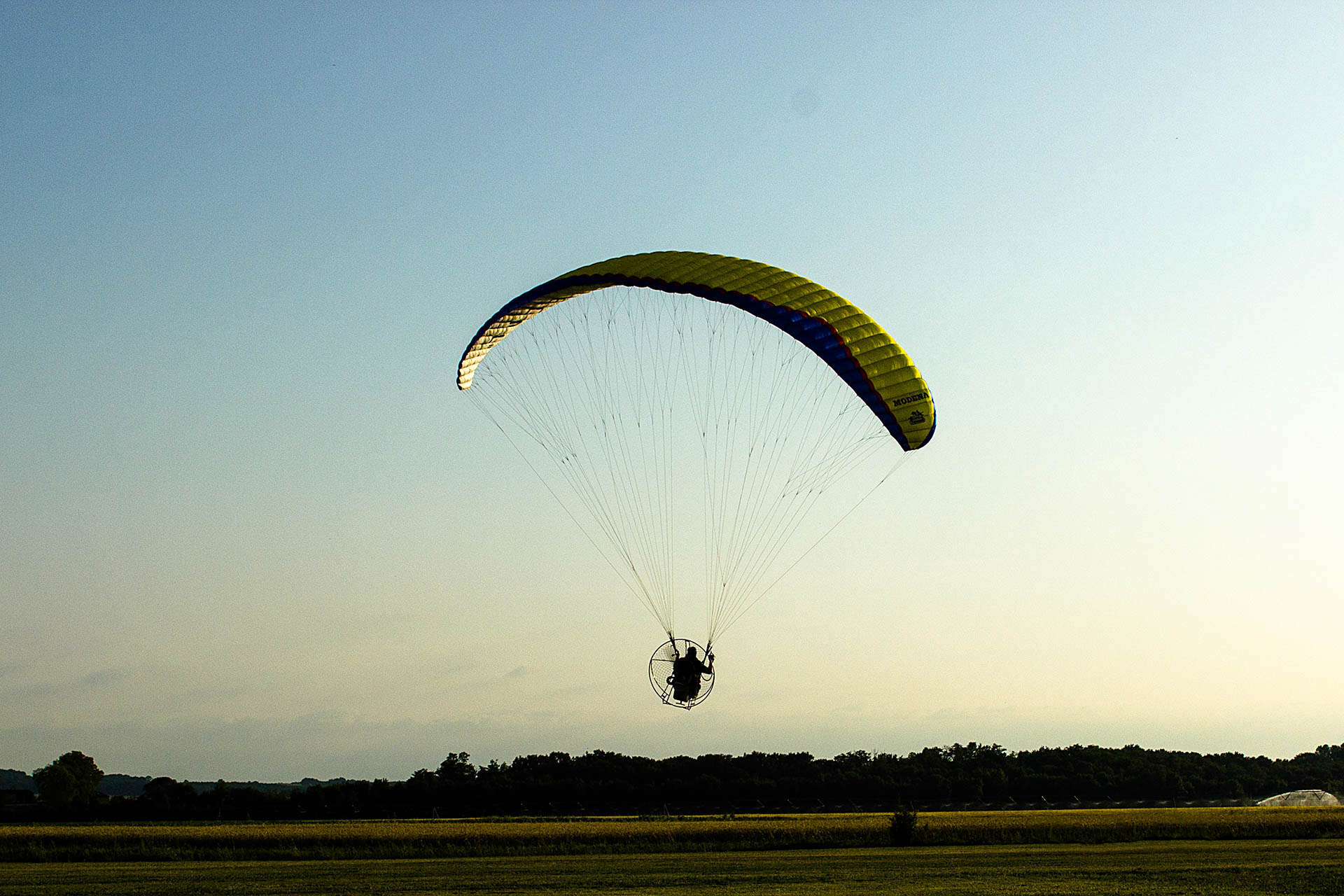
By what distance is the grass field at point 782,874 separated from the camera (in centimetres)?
1873

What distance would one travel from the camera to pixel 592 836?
101 ft

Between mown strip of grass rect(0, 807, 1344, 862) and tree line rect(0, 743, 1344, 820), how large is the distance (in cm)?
1683

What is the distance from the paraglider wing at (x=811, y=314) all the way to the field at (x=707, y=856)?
811 centimetres

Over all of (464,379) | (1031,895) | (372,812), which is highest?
(464,379)

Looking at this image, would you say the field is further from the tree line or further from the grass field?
the tree line

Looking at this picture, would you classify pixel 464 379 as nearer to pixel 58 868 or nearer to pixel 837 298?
pixel 837 298

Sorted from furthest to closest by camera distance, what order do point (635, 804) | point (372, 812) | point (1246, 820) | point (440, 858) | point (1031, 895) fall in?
point (635, 804) < point (372, 812) < point (1246, 820) < point (440, 858) < point (1031, 895)

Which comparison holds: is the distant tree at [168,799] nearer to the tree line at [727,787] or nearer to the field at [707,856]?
the tree line at [727,787]

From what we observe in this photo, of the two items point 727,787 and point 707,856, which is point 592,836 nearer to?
point 707,856

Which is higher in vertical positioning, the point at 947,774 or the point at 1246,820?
the point at 947,774

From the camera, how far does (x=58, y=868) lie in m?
25.0

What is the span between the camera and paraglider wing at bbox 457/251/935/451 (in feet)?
65.9

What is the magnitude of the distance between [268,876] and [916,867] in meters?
12.9

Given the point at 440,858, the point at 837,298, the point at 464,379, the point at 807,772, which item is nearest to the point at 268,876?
the point at 440,858
